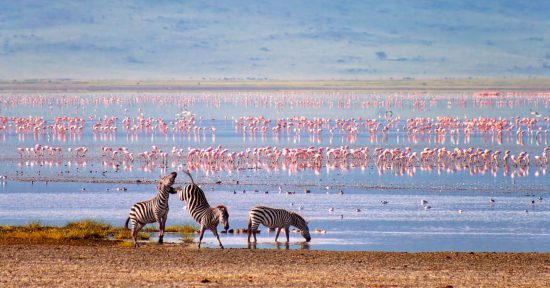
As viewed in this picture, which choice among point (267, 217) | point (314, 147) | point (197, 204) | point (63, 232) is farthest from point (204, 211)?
point (314, 147)

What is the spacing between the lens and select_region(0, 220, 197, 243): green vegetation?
830 inches

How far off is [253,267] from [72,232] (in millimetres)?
5698

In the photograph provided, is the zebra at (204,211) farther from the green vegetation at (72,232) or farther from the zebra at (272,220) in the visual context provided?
the green vegetation at (72,232)

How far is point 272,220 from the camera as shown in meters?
21.2

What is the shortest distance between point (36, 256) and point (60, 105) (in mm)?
87821

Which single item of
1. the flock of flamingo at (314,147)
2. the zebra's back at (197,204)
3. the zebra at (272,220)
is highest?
the flock of flamingo at (314,147)

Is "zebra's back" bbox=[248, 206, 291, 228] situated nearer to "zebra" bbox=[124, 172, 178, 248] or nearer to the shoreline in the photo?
"zebra" bbox=[124, 172, 178, 248]

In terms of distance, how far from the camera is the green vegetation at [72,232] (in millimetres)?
21094

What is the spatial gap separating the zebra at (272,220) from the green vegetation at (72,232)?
6.50 ft

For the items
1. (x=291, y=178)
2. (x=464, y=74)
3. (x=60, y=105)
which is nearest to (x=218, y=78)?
(x=464, y=74)

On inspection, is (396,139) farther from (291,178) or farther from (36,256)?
(36,256)

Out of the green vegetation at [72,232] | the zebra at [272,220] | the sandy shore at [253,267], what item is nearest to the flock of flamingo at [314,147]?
the green vegetation at [72,232]

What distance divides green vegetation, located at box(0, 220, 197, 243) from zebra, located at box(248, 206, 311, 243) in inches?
78.0

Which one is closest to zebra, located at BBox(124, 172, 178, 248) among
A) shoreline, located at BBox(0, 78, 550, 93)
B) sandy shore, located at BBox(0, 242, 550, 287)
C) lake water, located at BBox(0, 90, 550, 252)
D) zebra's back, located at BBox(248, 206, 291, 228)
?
sandy shore, located at BBox(0, 242, 550, 287)
